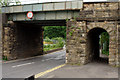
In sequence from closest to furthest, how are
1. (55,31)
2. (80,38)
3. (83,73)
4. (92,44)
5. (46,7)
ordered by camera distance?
(83,73) < (80,38) < (46,7) < (92,44) < (55,31)

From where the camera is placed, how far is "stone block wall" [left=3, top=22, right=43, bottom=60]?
1625cm

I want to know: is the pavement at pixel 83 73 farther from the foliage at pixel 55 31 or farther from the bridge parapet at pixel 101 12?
the foliage at pixel 55 31

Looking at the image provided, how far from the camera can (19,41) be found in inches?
679

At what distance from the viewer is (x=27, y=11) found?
15.2 meters

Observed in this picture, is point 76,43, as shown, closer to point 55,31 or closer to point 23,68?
point 23,68

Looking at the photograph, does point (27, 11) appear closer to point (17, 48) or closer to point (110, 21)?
point (17, 48)

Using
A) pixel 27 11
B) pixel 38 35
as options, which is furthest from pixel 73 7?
pixel 38 35

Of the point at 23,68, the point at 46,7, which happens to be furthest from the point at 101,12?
the point at 23,68

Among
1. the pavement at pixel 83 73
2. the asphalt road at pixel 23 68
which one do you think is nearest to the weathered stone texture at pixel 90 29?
the asphalt road at pixel 23 68

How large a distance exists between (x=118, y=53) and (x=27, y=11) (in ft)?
31.7

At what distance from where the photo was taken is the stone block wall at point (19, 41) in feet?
53.3

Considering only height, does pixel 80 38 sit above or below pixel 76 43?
above

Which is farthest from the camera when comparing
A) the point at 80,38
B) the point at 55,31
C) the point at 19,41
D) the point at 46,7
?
the point at 55,31

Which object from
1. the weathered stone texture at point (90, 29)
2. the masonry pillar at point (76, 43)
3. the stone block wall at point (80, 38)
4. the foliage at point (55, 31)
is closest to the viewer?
the weathered stone texture at point (90, 29)
